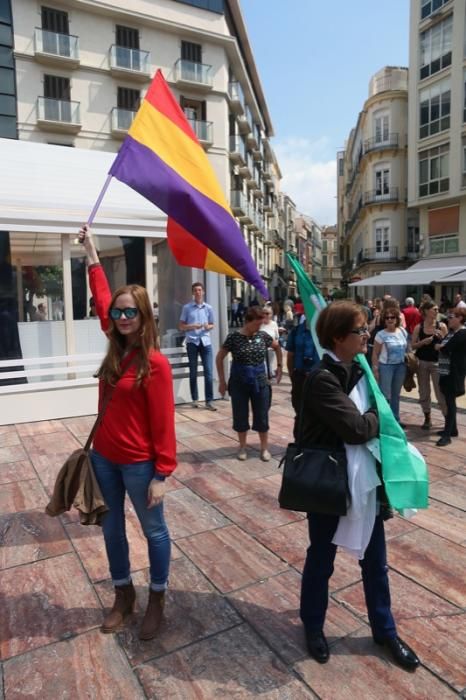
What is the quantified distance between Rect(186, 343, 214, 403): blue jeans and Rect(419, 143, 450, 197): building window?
2594 centimetres

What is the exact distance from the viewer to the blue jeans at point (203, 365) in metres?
7.83

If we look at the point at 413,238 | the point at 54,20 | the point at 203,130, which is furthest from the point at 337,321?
the point at 413,238

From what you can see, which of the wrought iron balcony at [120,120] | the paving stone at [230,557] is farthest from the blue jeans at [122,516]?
the wrought iron balcony at [120,120]

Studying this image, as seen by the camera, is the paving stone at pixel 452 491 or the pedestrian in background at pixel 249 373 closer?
the paving stone at pixel 452 491

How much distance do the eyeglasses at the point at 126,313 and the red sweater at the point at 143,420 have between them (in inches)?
7.3

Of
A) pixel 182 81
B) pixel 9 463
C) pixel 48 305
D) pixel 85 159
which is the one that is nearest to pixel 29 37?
pixel 182 81

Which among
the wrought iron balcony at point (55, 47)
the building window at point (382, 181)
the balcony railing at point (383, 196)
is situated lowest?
the balcony railing at point (383, 196)

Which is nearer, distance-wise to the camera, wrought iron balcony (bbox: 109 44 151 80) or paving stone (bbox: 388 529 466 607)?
paving stone (bbox: 388 529 466 607)

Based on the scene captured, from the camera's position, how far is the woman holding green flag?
7.26 feet

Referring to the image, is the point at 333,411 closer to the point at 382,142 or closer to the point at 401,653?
the point at 401,653

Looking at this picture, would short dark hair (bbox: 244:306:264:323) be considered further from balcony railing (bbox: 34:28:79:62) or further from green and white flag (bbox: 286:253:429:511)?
balcony railing (bbox: 34:28:79:62)

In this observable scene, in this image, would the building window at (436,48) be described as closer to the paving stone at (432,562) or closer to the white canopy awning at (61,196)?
the white canopy awning at (61,196)

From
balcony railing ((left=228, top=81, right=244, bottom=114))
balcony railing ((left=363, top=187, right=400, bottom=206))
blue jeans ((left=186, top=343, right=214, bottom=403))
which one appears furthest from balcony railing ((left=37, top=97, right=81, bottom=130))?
blue jeans ((left=186, top=343, right=214, bottom=403))

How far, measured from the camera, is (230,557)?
3422 mm
